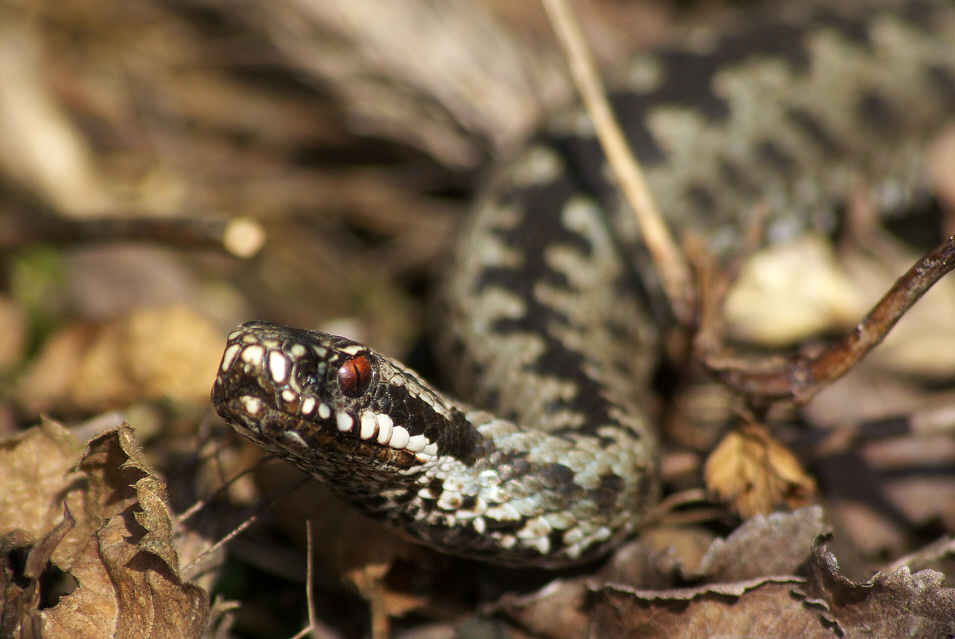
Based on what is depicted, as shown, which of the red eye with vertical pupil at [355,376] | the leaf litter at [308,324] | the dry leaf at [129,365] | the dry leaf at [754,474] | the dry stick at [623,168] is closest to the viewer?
the red eye with vertical pupil at [355,376]

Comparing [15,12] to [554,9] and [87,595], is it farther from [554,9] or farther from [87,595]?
[87,595]

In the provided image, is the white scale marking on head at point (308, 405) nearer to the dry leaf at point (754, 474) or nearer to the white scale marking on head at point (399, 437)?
the white scale marking on head at point (399, 437)

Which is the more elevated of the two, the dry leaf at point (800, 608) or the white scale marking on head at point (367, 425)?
the white scale marking on head at point (367, 425)

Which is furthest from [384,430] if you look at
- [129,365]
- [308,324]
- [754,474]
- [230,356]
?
[308,324]

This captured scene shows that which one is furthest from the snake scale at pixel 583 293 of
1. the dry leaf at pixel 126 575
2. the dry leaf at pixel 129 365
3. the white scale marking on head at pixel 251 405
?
the dry leaf at pixel 129 365

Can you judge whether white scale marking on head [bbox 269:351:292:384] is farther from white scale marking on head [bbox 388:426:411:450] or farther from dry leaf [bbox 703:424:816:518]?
dry leaf [bbox 703:424:816:518]

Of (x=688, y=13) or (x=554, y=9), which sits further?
(x=688, y=13)

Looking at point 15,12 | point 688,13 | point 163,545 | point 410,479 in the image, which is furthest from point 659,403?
point 15,12
